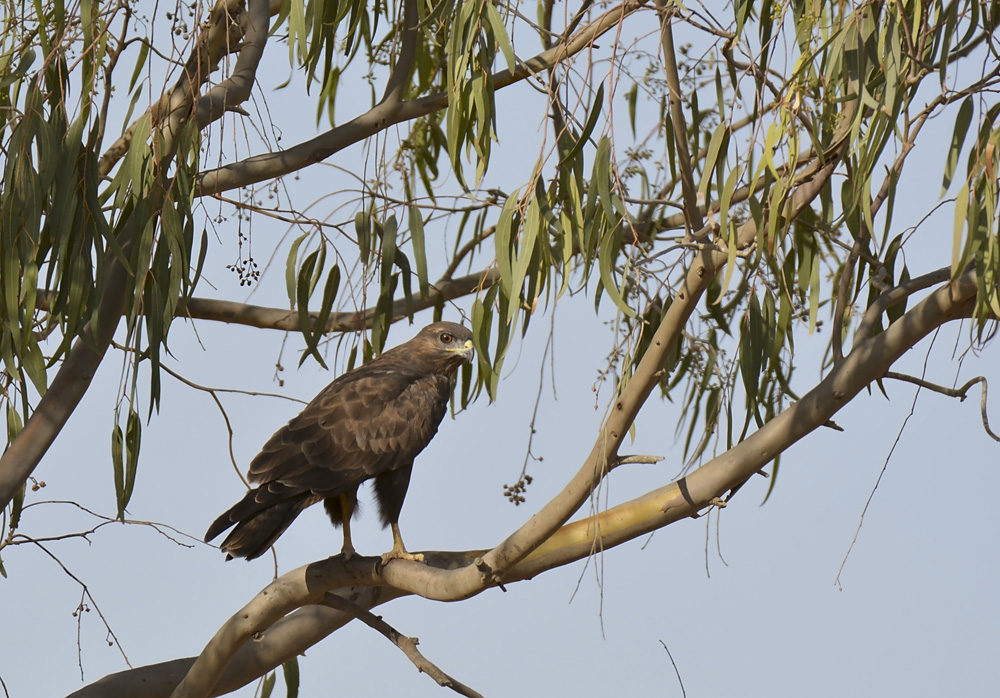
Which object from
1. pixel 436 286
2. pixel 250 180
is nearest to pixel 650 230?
pixel 436 286

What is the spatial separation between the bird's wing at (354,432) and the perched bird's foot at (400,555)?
250mm

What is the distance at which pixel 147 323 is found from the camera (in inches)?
104

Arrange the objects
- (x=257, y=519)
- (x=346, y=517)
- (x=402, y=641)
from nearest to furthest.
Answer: (x=402, y=641)
(x=257, y=519)
(x=346, y=517)

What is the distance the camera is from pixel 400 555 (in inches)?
131

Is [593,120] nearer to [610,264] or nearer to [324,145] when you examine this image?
[610,264]

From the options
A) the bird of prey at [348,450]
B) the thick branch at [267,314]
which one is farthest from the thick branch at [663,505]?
the thick branch at [267,314]

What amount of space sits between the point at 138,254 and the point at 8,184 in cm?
33

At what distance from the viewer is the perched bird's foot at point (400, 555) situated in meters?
3.02

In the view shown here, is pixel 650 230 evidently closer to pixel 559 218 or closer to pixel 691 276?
pixel 559 218

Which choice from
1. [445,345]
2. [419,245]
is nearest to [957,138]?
[419,245]

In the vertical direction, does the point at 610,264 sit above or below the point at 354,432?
below

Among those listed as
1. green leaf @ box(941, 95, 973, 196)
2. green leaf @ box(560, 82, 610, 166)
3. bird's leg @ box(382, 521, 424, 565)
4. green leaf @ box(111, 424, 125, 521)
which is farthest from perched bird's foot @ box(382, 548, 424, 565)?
green leaf @ box(941, 95, 973, 196)

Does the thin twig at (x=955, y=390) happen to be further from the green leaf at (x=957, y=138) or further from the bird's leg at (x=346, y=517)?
the bird's leg at (x=346, y=517)

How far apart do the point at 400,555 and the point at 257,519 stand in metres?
0.43
